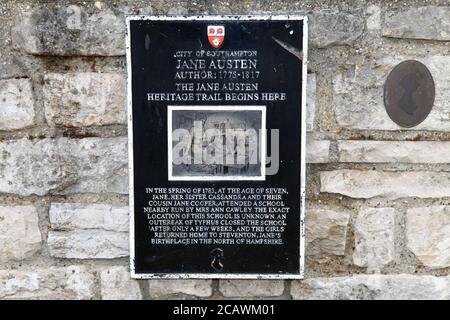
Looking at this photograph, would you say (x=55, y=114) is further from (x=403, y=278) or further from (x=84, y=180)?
(x=403, y=278)

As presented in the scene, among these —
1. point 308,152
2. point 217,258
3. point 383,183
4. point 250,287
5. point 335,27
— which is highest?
point 335,27

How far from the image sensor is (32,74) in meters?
1.84

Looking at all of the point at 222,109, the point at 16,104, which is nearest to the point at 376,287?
the point at 222,109

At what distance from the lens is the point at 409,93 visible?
182cm

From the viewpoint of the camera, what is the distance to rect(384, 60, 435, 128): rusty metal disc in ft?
5.96

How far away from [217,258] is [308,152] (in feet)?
1.59

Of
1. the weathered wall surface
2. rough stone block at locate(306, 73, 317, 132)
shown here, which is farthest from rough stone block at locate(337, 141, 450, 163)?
rough stone block at locate(306, 73, 317, 132)

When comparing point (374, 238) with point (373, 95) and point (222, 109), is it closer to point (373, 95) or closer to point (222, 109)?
point (373, 95)

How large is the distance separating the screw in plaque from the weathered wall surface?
0.07 m

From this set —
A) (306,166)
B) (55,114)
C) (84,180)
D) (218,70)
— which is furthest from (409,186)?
(55,114)

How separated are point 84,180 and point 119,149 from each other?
0.16 metres

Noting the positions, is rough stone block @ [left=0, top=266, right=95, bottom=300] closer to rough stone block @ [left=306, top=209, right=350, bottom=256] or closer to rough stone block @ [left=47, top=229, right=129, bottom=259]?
rough stone block @ [left=47, top=229, right=129, bottom=259]

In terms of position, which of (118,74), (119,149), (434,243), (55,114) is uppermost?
(118,74)

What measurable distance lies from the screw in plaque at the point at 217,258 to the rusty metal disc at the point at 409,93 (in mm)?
748
